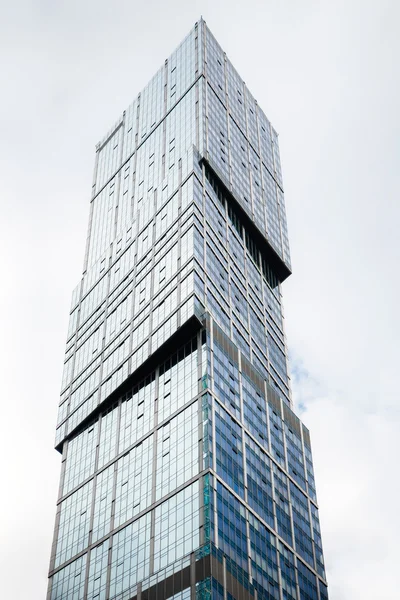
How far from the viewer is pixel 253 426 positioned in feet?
382

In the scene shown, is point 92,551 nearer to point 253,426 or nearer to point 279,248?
point 253,426

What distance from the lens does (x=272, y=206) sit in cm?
16812

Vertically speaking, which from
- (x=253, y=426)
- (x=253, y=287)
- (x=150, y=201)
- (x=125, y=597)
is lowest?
(x=125, y=597)

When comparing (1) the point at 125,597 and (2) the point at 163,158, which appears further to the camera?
(2) the point at 163,158

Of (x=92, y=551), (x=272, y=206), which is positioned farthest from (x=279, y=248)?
(x=92, y=551)

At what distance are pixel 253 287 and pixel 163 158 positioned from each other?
30903 mm

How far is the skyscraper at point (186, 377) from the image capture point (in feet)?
330

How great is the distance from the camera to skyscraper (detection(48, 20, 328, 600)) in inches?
3962

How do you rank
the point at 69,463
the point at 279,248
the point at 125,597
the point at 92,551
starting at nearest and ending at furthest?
the point at 125,597, the point at 92,551, the point at 69,463, the point at 279,248

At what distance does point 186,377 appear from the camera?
4481 inches

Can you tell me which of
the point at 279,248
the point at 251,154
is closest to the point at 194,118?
the point at 251,154

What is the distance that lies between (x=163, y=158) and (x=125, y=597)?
8438cm

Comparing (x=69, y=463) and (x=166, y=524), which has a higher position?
(x=69, y=463)

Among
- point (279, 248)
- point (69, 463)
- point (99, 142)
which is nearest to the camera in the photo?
point (69, 463)
